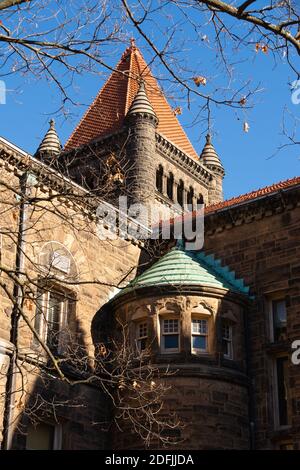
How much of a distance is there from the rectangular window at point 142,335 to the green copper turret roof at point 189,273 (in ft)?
3.02

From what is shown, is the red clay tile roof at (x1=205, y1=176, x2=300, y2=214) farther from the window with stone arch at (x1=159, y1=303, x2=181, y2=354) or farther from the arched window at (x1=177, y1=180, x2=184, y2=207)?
the arched window at (x1=177, y1=180, x2=184, y2=207)

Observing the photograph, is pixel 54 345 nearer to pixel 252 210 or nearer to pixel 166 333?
pixel 166 333

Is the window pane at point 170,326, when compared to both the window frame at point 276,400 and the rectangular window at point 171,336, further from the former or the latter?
the window frame at point 276,400

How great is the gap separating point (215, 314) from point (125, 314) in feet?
7.25

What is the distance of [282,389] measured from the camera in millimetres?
20172

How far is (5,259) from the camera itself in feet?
62.0

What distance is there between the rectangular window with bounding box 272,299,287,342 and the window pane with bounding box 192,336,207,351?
67.0 inches

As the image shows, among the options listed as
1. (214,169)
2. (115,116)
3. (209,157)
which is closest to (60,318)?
(115,116)

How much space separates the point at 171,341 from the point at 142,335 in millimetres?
841

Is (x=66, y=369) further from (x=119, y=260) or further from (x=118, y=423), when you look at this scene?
(x=119, y=260)

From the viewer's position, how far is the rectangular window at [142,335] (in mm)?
20656

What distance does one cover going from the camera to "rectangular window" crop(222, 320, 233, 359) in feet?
67.5

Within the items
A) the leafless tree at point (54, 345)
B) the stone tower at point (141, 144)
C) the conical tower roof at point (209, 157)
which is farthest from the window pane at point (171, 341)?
the conical tower roof at point (209, 157)

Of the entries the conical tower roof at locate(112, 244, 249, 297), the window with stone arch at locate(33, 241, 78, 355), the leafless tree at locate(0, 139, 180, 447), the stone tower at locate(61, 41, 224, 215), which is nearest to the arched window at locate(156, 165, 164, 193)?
the stone tower at locate(61, 41, 224, 215)
